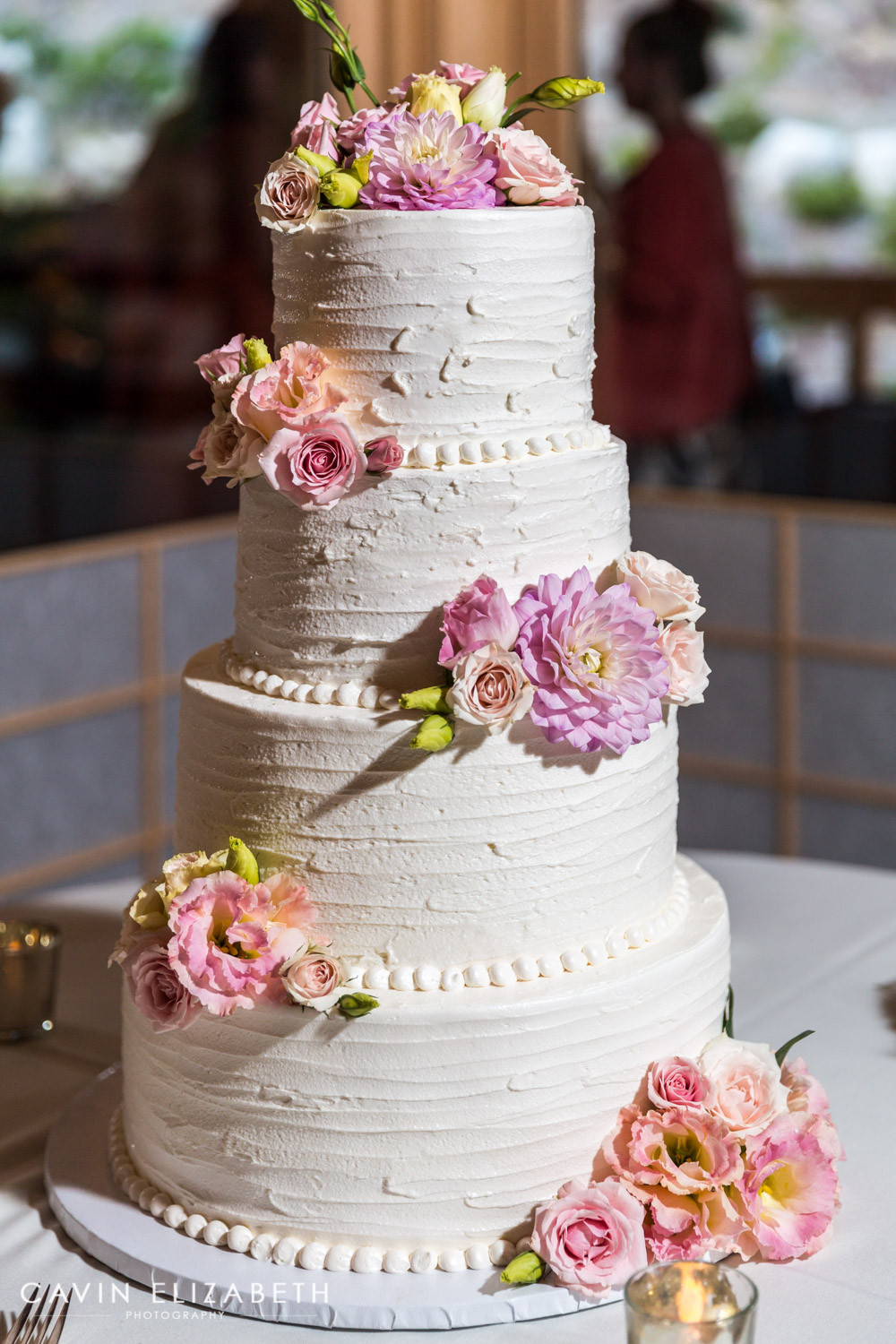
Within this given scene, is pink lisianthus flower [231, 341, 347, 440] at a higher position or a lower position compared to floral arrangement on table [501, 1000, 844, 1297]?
higher

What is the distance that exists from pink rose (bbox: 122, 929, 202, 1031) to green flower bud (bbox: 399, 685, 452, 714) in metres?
0.31

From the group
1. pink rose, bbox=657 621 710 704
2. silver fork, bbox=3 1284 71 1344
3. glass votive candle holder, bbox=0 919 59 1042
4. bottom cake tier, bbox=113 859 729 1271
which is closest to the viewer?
silver fork, bbox=3 1284 71 1344

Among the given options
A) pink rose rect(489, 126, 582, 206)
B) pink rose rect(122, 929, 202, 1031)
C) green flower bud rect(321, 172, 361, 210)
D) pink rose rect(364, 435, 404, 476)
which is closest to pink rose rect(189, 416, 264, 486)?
pink rose rect(364, 435, 404, 476)

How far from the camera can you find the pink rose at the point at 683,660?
140cm

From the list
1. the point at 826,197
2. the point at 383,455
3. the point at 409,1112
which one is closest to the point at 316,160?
the point at 383,455

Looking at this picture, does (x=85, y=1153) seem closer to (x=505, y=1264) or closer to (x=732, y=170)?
(x=505, y=1264)

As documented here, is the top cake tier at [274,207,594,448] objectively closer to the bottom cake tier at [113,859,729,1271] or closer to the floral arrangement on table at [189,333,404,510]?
the floral arrangement on table at [189,333,404,510]

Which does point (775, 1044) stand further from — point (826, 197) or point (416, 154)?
point (826, 197)

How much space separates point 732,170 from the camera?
3.66 meters

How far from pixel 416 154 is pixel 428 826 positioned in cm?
60

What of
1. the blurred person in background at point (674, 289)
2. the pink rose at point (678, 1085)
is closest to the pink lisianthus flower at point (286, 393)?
the pink rose at point (678, 1085)

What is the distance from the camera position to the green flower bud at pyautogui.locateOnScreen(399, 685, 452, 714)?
1.27 m

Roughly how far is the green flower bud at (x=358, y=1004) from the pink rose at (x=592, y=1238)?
24 centimetres

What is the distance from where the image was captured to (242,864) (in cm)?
130
